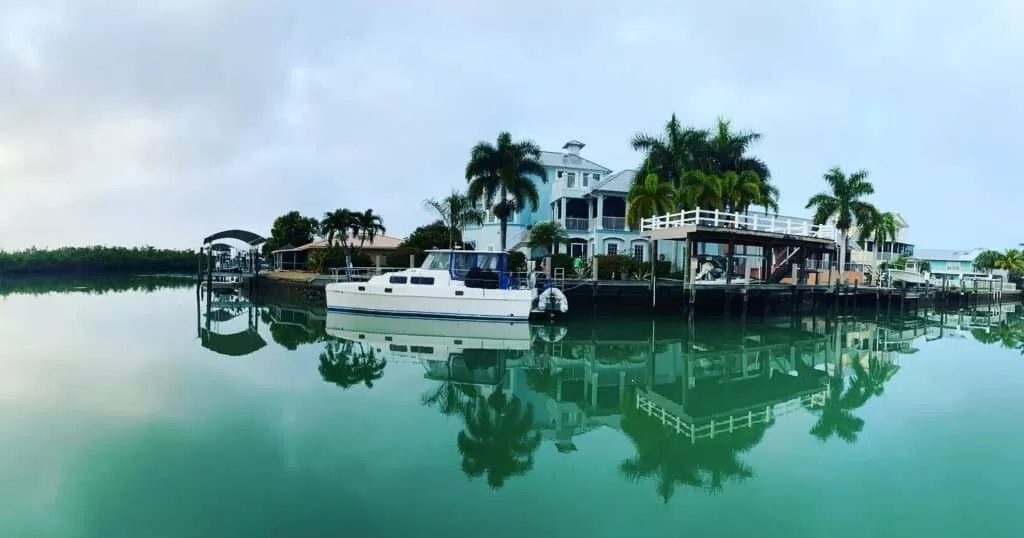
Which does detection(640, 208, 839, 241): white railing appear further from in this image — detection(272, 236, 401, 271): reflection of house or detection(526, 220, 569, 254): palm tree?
detection(272, 236, 401, 271): reflection of house

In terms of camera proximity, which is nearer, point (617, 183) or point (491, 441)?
point (491, 441)

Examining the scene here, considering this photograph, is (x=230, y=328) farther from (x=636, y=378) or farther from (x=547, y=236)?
(x=636, y=378)

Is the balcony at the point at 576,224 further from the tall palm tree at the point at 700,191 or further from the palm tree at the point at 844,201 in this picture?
the palm tree at the point at 844,201

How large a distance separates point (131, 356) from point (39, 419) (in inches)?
244

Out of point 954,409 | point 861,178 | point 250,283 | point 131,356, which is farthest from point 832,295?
point 250,283

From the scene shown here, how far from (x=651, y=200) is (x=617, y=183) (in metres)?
7.86

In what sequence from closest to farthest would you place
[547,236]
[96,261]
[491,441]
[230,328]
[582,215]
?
[491,441], [230,328], [547,236], [582,215], [96,261]

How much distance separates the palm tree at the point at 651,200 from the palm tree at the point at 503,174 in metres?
5.35

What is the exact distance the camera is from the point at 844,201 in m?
36.2

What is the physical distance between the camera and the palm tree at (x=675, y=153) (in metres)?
30.9

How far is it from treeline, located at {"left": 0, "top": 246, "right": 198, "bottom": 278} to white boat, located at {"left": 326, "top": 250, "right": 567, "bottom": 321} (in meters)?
64.6

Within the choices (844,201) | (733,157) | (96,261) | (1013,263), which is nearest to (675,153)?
(733,157)

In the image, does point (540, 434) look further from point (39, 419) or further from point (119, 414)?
point (39, 419)

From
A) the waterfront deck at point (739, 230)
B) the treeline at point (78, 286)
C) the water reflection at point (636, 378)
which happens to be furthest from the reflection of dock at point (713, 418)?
the treeline at point (78, 286)
